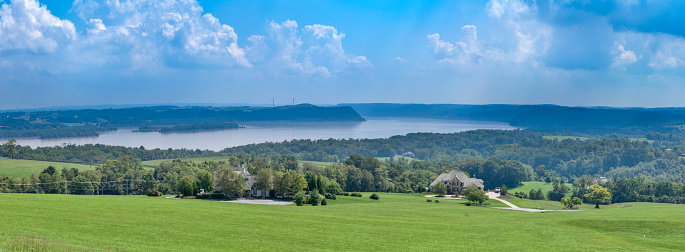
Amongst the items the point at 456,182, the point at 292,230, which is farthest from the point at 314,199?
the point at 456,182

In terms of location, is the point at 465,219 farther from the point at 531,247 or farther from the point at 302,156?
the point at 302,156

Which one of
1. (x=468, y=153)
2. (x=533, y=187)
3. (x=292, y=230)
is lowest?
(x=533, y=187)

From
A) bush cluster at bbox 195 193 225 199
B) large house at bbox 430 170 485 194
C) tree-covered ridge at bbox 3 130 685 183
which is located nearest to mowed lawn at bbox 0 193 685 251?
bush cluster at bbox 195 193 225 199

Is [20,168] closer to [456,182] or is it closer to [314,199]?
[314,199]

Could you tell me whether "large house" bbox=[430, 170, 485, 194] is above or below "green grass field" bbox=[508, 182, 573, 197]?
above

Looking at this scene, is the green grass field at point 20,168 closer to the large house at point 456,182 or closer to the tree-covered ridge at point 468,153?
the tree-covered ridge at point 468,153

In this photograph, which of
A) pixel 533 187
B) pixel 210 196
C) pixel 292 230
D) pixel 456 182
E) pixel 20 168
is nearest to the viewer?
pixel 292 230

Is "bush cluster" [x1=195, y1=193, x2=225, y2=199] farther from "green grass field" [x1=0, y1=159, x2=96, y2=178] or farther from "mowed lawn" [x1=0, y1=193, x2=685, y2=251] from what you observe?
"green grass field" [x1=0, y1=159, x2=96, y2=178]

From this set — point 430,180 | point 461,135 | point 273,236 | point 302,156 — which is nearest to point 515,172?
point 430,180
